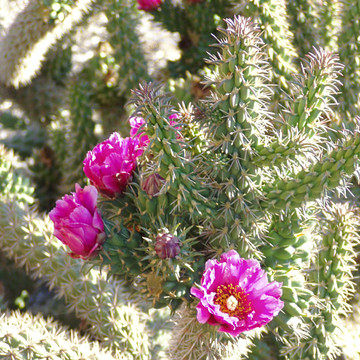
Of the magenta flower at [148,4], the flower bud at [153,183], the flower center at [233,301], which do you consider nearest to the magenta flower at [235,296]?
the flower center at [233,301]

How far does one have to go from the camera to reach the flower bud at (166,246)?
109 cm

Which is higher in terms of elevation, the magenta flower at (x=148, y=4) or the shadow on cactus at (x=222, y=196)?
the shadow on cactus at (x=222, y=196)

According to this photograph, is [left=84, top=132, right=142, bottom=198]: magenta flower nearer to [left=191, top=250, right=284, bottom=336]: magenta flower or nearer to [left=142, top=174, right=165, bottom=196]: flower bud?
[left=142, top=174, right=165, bottom=196]: flower bud

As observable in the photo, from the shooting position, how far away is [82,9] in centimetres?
221

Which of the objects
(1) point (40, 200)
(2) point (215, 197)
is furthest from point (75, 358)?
(1) point (40, 200)

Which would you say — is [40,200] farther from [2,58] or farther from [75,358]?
[75,358]

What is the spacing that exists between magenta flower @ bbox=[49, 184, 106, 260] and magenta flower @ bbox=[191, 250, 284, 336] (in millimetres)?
247

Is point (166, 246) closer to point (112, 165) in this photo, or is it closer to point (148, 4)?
point (112, 165)

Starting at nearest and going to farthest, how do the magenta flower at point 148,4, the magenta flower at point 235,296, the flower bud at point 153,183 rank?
the magenta flower at point 235,296
the flower bud at point 153,183
the magenta flower at point 148,4

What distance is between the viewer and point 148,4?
7.75ft

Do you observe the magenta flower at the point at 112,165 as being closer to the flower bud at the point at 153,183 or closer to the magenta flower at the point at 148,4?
the flower bud at the point at 153,183

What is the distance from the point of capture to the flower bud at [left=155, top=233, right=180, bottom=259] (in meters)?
1.09

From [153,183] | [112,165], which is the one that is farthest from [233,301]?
[112,165]

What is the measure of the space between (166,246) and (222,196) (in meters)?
0.19
